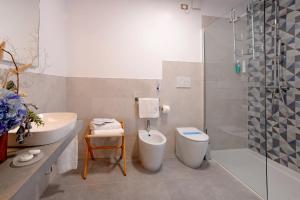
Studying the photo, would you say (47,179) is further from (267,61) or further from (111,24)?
(267,61)

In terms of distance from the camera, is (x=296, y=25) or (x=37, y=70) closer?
(x=37, y=70)

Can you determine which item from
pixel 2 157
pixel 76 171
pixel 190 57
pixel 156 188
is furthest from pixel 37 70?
pixel 190 57

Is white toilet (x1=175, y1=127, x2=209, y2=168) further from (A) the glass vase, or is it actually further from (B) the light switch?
(A) the glass vase

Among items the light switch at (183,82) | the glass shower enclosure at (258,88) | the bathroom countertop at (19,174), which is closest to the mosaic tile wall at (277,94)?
the glass shower enclosure at (258,88)

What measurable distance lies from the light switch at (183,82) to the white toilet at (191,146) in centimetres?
66

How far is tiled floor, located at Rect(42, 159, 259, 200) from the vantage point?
1.55 metres

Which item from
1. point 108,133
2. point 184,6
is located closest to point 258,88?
point 184,6

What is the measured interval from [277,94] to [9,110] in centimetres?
267

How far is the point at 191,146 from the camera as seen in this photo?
6.64 ft

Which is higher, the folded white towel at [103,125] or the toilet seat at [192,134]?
the folded white towel at [103,125]

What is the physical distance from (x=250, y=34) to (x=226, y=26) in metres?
0.33

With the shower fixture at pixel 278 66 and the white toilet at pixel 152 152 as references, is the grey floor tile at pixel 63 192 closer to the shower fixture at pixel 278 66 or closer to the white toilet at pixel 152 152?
the white toilet at pixel 152 152

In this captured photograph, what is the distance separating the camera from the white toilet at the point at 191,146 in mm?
1973

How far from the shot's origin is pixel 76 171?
6.39 ft
